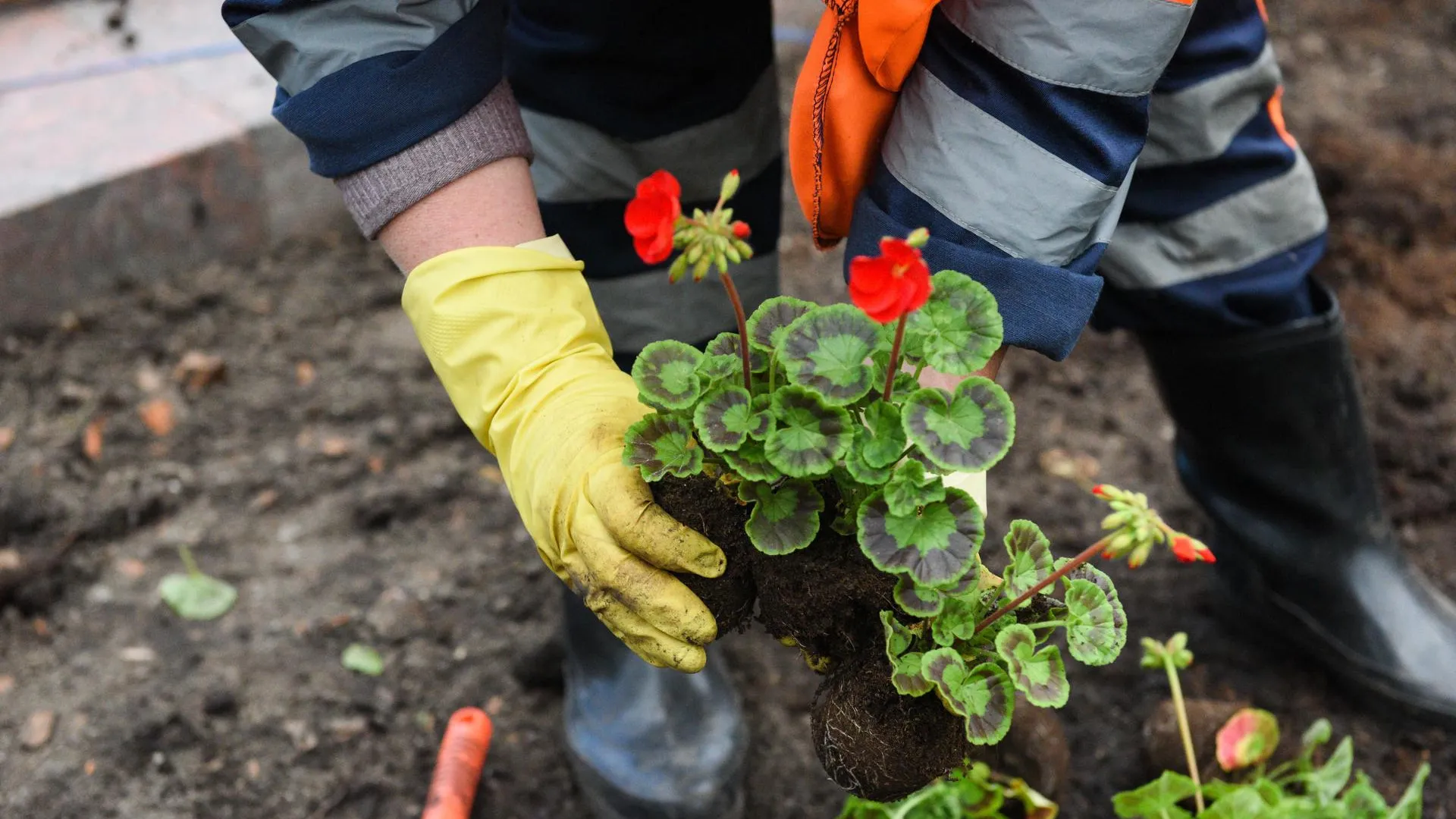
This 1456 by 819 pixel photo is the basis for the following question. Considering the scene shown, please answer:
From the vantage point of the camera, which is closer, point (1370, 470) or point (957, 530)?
point (957, 530)

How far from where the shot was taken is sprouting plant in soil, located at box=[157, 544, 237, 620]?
2258 mm

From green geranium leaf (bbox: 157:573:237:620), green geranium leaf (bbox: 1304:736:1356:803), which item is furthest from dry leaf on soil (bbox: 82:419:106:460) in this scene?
green geranium leaf (bbox: 1304:736:1356:803)

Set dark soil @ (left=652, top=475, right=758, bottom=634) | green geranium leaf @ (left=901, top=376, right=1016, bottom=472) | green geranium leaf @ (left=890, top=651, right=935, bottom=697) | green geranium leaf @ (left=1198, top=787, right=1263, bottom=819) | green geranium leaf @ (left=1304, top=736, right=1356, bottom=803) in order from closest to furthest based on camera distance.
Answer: green geranium leaf @ (left=901, top=376, right=1016, bottom=472) → green geranium leaf @ (left=890, top=651, right=935, bottom=697) → dark soil @ (left=652, top=475, right=758, bottom=634) → green geranium leaf @ (left=1198, top=787, right=1263, bottom=819) → green geranium leaf @ (left=1304, top=736, right=1356, bottom=803)

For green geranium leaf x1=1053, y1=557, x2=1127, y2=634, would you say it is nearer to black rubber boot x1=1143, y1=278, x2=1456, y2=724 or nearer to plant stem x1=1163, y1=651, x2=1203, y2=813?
plant stem x1=1163, y1=651, x2=1203, y2=813

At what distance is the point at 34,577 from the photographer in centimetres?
226

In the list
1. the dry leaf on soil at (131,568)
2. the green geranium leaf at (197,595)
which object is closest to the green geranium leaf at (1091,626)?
the green geranium leaf at (197,595)

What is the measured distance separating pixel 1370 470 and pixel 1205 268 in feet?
1.89

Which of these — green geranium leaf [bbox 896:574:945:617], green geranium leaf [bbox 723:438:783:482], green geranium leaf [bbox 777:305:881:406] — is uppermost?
green geranium leaf [bbox 777:305:881:406]

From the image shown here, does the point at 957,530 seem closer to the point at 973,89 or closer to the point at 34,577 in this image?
the point at 973,89

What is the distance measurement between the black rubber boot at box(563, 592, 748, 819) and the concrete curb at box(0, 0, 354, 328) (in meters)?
1.68

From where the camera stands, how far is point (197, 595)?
89.9 inches

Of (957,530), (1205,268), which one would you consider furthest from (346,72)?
(1205,268)

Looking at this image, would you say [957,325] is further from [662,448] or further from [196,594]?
[196,594]

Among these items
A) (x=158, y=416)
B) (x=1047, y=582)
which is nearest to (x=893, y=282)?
(x=1047, y=582)
